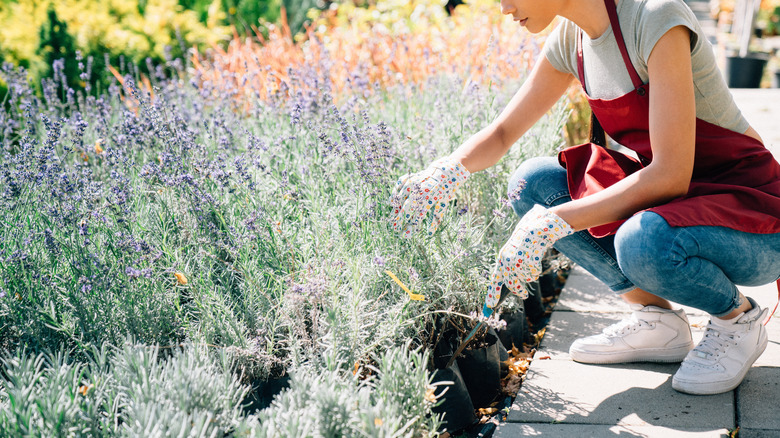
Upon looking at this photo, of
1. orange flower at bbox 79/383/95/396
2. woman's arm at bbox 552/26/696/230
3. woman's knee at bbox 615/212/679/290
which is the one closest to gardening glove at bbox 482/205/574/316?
woman's arm at bbox 552/26/696/230

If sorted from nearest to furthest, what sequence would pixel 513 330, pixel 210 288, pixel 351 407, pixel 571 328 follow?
pixel 351 407 → pixel 210 288 → pixel 513 330 → pixel 571 328

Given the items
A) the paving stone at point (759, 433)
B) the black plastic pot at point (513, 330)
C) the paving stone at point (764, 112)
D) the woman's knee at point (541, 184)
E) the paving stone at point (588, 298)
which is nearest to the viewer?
the paving stone at point (759, 433)

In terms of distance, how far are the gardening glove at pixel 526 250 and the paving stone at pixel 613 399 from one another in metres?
0.40

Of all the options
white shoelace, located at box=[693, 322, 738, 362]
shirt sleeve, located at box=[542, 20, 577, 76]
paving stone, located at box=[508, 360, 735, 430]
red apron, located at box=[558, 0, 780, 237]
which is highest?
shirt sleeve, located at box=[542, 20, 577, 76]

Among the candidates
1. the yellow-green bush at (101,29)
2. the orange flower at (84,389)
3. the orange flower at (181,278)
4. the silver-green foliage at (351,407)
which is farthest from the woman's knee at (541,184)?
the yellow-green bush at (101,29)

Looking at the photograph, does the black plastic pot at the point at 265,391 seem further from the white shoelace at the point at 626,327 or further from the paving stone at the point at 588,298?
the paving stone at the point at 588,298

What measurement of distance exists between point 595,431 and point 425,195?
877 mm

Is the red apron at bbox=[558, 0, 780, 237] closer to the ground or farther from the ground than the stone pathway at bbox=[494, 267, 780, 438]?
farther from the ground

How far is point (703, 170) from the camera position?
2.18 metres

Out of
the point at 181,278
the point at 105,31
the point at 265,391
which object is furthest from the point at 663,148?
the point at 105,31

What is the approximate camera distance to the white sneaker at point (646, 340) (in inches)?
94.0

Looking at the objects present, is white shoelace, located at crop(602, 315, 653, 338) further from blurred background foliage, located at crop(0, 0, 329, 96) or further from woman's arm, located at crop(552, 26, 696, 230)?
blurred background foliage, located at crop(0, 0, 329, 96)

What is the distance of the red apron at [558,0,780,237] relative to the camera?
2.00m

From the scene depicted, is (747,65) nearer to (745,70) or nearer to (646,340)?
(745,70)
